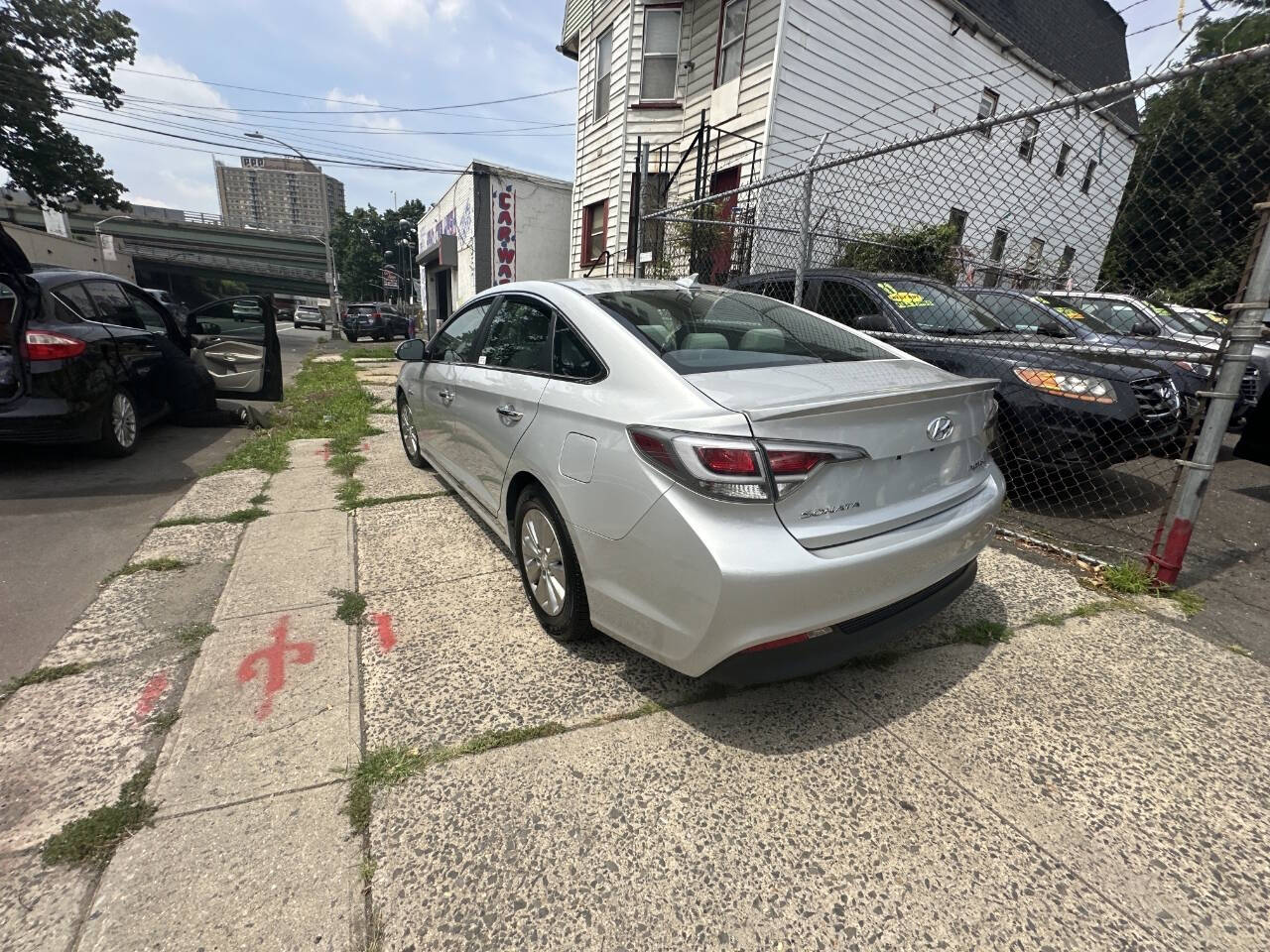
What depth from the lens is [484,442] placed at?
3.04 meters

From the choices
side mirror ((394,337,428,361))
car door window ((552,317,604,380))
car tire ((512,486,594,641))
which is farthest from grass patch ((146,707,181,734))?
side mirror ((394,337,428,361))

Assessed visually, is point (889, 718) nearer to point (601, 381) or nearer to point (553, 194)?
point (601, 381)

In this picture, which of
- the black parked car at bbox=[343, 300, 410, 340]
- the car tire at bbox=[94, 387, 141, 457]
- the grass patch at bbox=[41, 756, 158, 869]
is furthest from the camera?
the black parked car at bbox=[343, 300, 410, 340]

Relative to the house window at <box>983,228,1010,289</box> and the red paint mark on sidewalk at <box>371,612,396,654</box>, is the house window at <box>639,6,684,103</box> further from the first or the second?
the red paint mark on sidewalk at <box>371,612,396,654</box>

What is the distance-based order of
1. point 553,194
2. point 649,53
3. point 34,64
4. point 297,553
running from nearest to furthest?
point 297,553 < point 649,53 < point 553,194 < point 34,64

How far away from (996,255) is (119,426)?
1521cm

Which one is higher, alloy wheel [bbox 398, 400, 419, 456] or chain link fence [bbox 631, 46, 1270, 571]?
chain link fence [bbox 631, 46, 1270, 571]

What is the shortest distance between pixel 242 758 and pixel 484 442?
1646 millimetres

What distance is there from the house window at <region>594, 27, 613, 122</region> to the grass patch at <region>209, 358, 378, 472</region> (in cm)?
797

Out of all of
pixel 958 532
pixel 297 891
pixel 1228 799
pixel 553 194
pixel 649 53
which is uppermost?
pixel 649 53

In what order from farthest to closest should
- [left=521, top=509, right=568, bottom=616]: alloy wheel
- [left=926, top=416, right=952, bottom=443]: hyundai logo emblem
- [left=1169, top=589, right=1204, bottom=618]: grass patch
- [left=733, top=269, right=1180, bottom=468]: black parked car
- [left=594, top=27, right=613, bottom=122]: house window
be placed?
[left=594, top=27, right=613, bottom=122]: house window < [left=733, top=269, right=1180, bottom=468]: black parked car < [left=1169, top=589, right=1204, bottom=618]: grass patch < [left=521, top=509, right=568, bottom=616]: alloy wheel < [left=926, top=416, right=952, bottom=443]: hyundai logo emblem

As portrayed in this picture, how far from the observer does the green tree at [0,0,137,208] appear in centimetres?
2014

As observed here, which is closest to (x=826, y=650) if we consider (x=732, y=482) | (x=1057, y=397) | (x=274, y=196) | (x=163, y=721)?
(x=732, y=482)

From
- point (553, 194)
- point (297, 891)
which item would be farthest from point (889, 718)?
point (553, 194)
